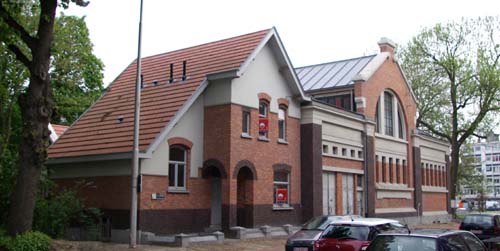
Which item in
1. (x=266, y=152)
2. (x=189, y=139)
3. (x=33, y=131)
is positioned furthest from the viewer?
(x=266, y=152)

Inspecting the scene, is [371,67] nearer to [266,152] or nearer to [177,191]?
[266,152]

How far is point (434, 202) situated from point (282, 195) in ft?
77.7

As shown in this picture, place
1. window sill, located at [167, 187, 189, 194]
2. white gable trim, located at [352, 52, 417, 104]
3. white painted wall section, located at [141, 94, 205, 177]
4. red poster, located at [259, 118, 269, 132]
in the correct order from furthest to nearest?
white gable trim, located at [352, 52, 417, 104], red poster, located at [259, 118, 269, 132], window sill, located at [167, 187, 189, 194], white painted wall section, located at [141, 94, 205, 177]

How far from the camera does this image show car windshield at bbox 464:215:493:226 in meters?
→ 23.2

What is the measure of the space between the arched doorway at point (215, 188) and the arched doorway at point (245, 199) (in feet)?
2.79

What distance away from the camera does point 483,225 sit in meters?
23.2

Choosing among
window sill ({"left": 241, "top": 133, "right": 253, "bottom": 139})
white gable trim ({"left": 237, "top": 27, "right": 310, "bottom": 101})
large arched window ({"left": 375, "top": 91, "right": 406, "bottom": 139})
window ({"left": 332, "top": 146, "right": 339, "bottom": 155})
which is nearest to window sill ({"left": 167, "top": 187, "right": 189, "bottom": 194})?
window sill ({"left": 241, "top": 133, "right": 253, "bottom": 139})

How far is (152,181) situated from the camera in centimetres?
2283

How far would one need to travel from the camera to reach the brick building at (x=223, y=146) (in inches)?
919

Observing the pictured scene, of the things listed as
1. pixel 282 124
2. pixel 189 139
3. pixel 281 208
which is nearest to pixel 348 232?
pixel 189 139

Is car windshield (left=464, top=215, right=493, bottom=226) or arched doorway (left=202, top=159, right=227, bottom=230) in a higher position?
arched doorway (left=202, top=159, right=227, bottom=230)

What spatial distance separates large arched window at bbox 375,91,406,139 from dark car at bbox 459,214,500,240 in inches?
579

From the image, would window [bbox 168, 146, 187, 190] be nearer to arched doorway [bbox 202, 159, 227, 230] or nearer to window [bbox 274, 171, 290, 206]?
arched doorway [bbox 202, 159, 227, 230]

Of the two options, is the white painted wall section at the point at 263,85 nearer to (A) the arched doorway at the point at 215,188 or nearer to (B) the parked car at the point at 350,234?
(A) the arched doorway at the point at 215,188
